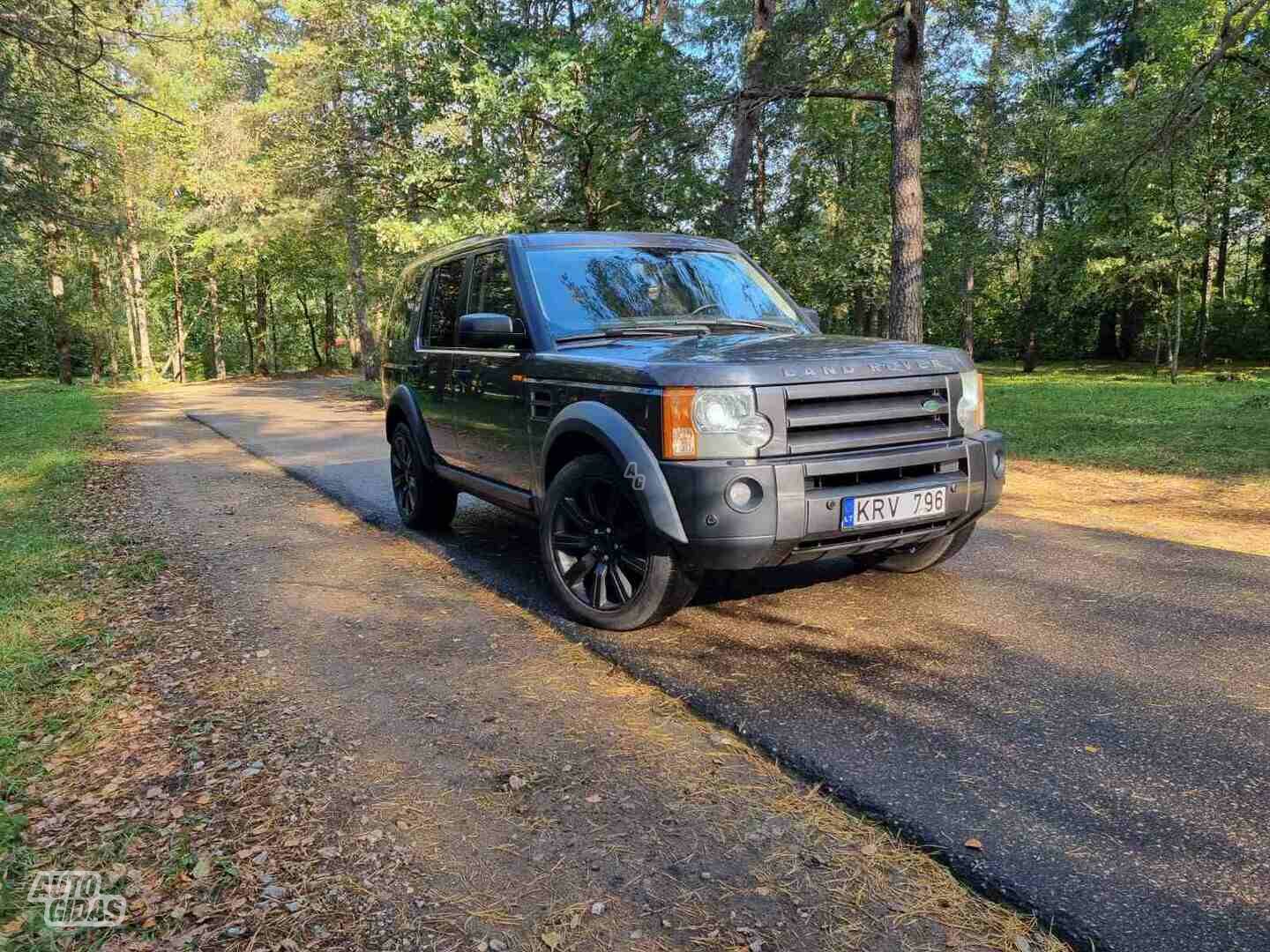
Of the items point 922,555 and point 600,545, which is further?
point 922,555

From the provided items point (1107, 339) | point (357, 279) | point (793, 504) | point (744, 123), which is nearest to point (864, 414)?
point (793, 504)

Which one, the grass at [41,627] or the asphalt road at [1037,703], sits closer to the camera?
the asphalt road at [1037,703]

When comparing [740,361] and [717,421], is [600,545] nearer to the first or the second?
[717,421]

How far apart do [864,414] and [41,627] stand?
4226 mm

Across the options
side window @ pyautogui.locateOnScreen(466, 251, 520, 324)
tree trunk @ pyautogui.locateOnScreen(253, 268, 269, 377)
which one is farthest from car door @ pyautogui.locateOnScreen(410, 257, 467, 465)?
tree trunk @ pyautogui.locateOnScreen(253, 268, 269, 377)

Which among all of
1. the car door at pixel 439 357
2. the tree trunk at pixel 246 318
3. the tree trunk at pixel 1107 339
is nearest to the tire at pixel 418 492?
the car door at pixel 439 357

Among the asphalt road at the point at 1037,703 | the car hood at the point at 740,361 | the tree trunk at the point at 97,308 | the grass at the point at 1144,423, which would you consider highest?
the tree trunk at the point at 97,308

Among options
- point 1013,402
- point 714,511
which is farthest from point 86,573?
point 1013,402

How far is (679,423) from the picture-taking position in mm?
3523

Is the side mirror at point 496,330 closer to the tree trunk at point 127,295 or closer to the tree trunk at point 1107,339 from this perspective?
the tree trunk at point 127,295

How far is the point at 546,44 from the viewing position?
13094 millimetres

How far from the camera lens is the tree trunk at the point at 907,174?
32.6 ft

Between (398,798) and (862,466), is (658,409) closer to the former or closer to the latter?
(862,466)

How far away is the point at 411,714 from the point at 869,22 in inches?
412
